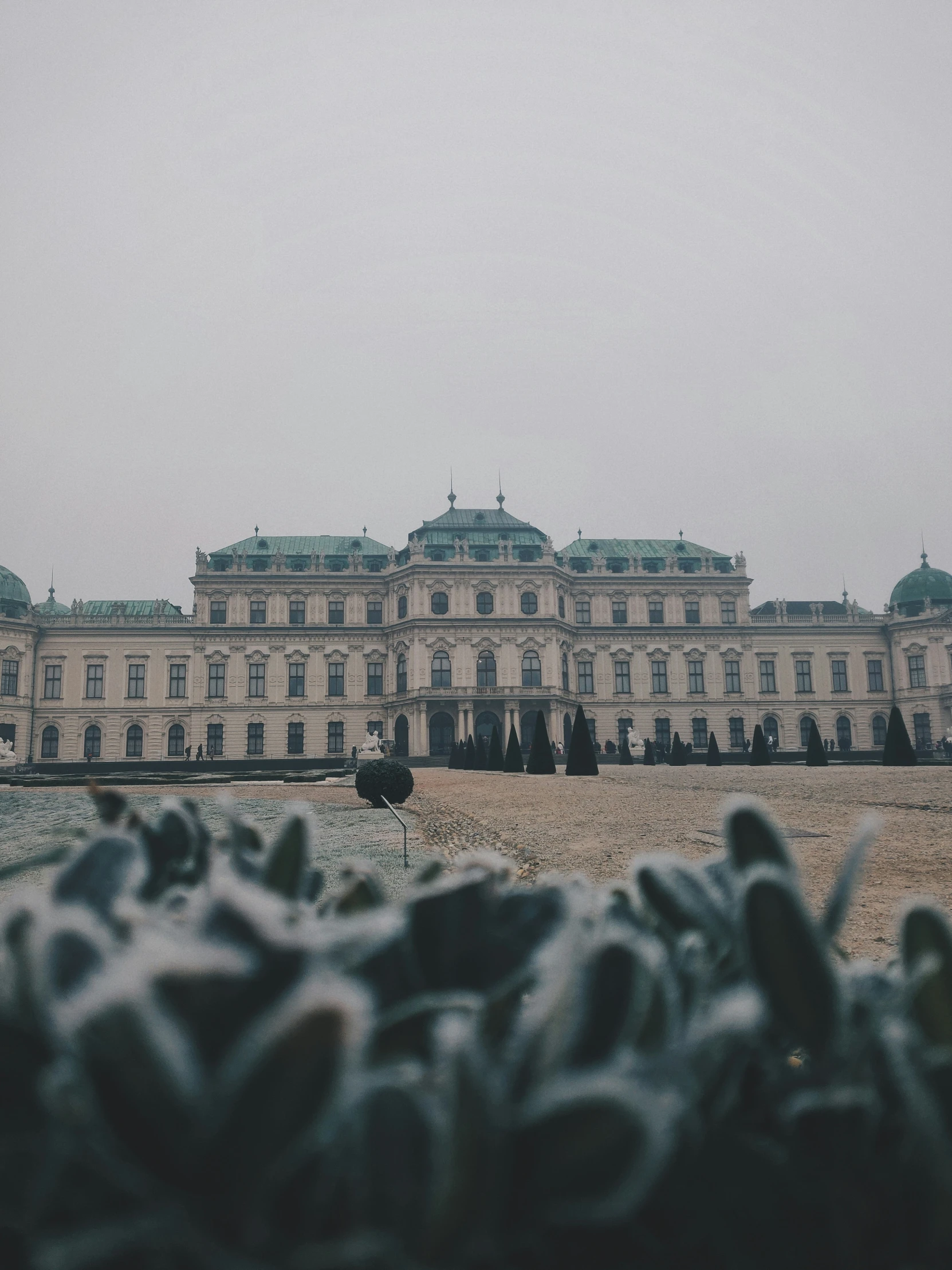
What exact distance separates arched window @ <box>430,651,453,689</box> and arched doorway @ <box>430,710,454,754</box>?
5.31 feet

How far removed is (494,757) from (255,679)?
67.1 feet

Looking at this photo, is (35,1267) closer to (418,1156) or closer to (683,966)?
(418,1156)

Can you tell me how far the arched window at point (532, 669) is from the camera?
47406mm

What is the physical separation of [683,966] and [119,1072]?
548 mm

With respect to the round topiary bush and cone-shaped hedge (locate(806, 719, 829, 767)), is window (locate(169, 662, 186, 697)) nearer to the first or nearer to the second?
cone-shaped hedge (locate(806, 719, 829, 767))

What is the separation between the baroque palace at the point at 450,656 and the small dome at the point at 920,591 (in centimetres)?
19

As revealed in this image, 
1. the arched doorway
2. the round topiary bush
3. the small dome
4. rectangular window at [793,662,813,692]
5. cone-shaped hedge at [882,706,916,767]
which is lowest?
the round topiary bush

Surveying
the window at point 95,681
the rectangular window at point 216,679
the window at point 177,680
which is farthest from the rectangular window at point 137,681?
the rectangular window at point 216,679

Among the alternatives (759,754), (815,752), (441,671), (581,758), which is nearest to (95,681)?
(441,671)

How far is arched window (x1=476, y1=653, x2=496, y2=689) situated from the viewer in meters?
47.3

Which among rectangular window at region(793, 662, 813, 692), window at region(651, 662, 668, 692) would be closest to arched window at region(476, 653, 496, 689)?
window at region(651, 662, 668, 692)

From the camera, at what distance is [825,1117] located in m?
0.68

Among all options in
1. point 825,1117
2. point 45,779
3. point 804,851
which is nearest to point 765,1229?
point 825,1117

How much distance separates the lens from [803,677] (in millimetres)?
51531
